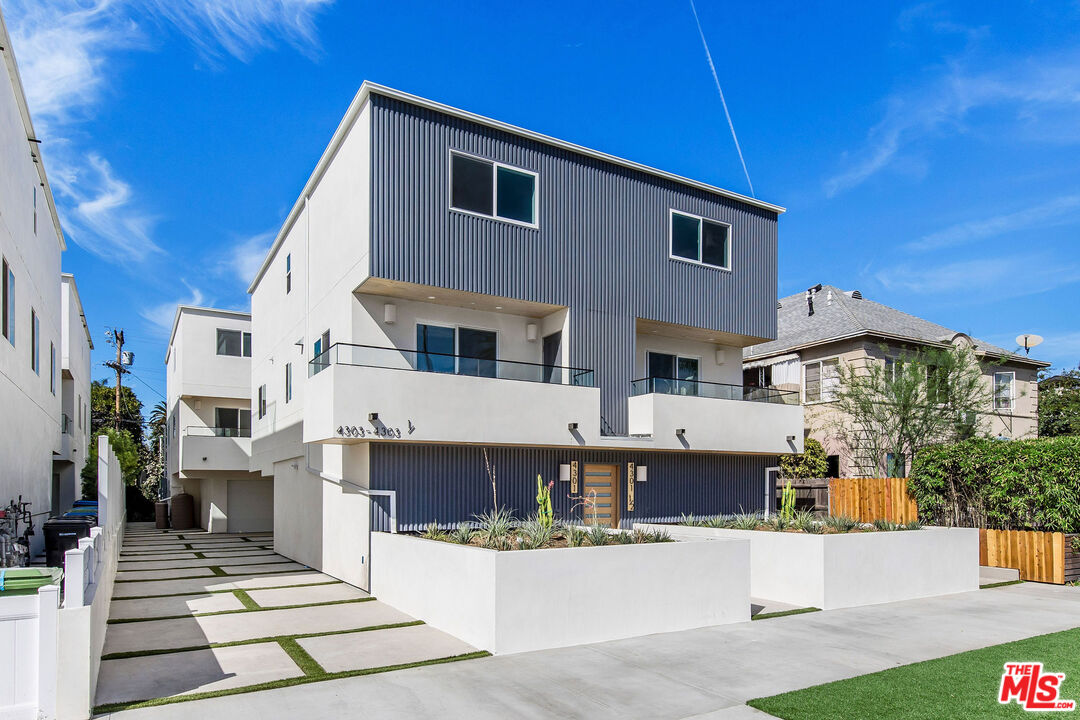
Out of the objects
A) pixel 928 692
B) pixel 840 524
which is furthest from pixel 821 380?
pixel 928 692

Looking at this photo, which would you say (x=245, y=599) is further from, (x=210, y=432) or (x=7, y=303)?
(x=210, y=432)

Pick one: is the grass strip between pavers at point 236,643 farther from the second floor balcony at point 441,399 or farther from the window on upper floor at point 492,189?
the window on upper floor at point 492,189

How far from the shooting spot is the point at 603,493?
15055 mm

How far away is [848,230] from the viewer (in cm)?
2105

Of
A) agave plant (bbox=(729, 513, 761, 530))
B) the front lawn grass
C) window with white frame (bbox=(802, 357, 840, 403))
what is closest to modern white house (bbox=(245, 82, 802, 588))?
agave plant (bbox=(729, 513, 761, 530))

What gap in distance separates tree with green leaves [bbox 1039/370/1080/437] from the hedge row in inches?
677

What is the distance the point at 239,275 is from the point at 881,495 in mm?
20156

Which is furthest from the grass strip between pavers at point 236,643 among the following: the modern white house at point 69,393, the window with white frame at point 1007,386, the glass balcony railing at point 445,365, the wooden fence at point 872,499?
the window with white frame at point 1007,386

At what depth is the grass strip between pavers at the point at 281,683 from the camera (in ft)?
21.7

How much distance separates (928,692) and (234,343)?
26.3 metres

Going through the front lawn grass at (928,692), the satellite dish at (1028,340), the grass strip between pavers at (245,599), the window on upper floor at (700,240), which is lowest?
the grass strip between pavers at (245,599)

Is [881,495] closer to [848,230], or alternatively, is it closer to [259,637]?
[848,230]

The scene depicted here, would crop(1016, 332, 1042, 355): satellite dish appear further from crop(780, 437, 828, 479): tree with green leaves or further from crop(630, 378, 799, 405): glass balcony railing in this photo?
crop(630, 378, 799, 405): glass balcony railing

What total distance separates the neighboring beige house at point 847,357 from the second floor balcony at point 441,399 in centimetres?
954
